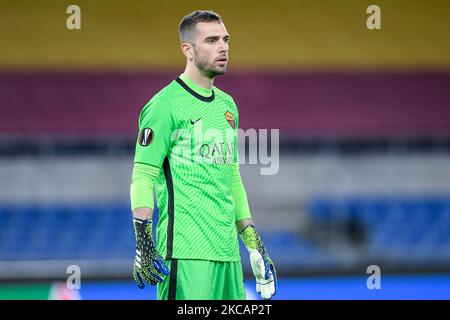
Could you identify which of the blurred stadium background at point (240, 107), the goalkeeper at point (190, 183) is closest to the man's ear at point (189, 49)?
the goalkeeper at point (190, 183)

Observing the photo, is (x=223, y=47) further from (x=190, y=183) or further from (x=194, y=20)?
(x=190, y=183)

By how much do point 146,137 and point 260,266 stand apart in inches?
33.3

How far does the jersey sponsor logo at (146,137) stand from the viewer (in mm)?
3684

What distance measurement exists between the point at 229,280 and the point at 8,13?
25.9ft

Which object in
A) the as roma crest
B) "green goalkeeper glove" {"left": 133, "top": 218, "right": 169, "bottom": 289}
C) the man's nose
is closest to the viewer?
"green goalkeeper glove" {"left": 133, "top": 218, "right": 169, "bottom": 289}

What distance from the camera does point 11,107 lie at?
10805mm

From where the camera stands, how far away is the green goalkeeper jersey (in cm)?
371

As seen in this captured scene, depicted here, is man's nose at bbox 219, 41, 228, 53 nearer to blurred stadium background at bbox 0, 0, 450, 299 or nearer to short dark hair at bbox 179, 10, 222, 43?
short dark hair at bbox 179, 10, 222, 43

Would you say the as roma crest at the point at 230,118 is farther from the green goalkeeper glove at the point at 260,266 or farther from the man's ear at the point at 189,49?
the green goalkeeper glove at the point at 260,266

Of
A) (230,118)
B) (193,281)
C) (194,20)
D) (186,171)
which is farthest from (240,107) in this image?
(193,281)

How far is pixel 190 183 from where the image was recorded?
3.76 m

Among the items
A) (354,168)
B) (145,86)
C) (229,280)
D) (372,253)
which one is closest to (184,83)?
(229,280)

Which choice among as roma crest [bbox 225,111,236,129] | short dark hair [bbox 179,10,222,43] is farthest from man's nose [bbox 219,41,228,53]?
as roma crest [bbox 225,111,236,129]

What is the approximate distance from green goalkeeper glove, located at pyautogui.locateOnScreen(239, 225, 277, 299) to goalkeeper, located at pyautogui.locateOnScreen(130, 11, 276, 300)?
5.1 inches
